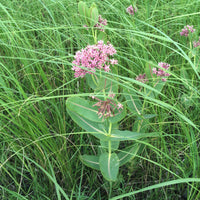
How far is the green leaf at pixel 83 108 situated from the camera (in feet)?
3.43

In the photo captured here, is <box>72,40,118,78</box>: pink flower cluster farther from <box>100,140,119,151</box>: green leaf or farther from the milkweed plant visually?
<box>100,140,119,151</box>: green leaf

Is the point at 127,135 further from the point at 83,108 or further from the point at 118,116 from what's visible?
the point at 83,108

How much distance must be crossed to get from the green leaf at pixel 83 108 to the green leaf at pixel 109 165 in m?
0.15

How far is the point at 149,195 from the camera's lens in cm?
116

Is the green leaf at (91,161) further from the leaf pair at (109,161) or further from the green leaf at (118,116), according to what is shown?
the green leaf at (118,116)

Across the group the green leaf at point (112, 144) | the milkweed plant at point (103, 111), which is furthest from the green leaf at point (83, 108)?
the green leaf at point (112, 144)

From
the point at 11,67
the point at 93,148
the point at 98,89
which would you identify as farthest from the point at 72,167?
the point at 11,67

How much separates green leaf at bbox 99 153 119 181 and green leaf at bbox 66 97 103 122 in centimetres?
15

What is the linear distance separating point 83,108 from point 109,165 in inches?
9.7

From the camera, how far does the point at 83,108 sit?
3.50 feet

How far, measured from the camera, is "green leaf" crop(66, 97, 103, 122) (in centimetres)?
104

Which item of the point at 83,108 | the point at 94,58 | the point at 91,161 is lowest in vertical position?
the point at 91,161

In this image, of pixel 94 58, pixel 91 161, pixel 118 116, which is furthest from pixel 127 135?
pixel 94 58

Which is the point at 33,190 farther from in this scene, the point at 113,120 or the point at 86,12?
the point at 86,12
